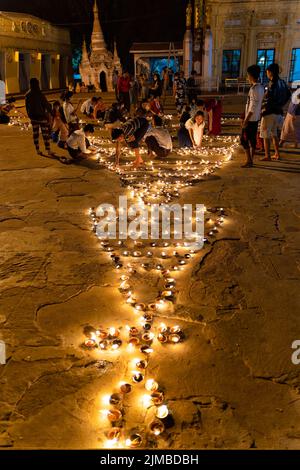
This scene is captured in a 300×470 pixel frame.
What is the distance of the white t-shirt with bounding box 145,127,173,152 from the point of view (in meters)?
7.76

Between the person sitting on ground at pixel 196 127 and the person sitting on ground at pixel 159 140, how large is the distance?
976 millimetres

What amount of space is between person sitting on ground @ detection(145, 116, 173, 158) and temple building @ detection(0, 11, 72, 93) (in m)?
21.8

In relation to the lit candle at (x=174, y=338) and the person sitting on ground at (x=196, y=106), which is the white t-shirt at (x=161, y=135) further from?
the lit candle at (x=174, y=338)

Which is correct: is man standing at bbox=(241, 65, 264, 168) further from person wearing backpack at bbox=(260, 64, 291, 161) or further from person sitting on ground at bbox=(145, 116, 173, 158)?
person sitting on ground at bbox=(145, 116, 173, 158)

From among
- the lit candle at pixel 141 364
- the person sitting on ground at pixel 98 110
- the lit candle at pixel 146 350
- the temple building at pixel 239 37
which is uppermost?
the temple building at pixel 239 37

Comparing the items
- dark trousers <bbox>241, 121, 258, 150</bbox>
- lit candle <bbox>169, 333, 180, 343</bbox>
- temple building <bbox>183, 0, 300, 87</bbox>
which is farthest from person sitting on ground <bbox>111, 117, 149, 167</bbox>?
temple building <bbox>183, 0, 300, 87</bbox>

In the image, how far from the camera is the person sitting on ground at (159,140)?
25.5 ft

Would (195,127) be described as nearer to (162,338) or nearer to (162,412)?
(162,338)

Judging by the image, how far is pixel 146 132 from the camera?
302 inches

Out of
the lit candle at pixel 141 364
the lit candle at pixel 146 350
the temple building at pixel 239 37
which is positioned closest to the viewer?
the lit candle at pixel 141 364

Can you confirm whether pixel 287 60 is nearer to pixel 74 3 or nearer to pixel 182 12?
pixel 182 12

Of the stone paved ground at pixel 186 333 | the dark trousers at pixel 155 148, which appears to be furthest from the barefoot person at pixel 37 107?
the stone paved ground at pixel 186 333
